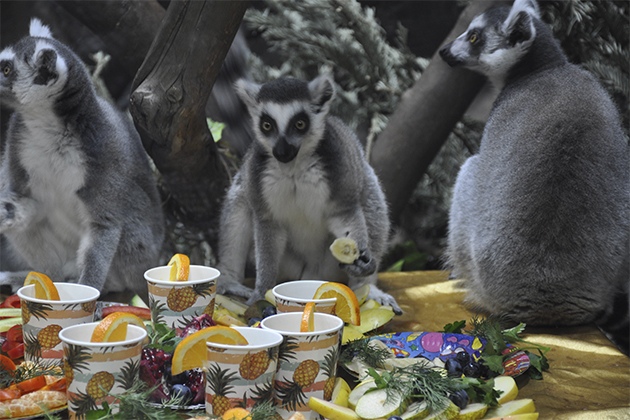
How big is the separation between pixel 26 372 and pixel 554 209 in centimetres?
258

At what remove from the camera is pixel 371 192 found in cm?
412

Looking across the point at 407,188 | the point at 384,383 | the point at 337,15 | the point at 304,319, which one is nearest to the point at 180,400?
the point at 304,319

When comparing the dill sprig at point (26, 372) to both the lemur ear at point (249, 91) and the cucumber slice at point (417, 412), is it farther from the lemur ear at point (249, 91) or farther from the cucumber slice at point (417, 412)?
the lemur ear at point (249, 91)

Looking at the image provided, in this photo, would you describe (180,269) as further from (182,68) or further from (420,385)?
(182,68)

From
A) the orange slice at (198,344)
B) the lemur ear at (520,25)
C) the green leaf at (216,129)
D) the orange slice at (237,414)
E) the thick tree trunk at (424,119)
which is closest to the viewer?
the orange slice at (237,414)

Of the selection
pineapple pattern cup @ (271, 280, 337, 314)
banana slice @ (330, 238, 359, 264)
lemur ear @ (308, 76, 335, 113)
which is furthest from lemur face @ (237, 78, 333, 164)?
pineapple pattern cup @ (271, 280, 337, 314)

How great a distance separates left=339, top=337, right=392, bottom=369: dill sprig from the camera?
2750mm

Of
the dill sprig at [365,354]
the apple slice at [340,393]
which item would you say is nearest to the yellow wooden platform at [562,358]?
the dill sprig at [365,354]

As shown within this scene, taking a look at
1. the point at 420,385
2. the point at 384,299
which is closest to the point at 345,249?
the point at 384,299

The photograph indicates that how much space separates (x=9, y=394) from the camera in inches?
93.7

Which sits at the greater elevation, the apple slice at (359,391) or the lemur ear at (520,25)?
the lemur ear at (520,25)

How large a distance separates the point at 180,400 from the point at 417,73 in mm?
4174

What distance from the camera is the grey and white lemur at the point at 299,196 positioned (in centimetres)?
346

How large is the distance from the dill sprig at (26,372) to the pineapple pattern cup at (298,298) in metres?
0.83
